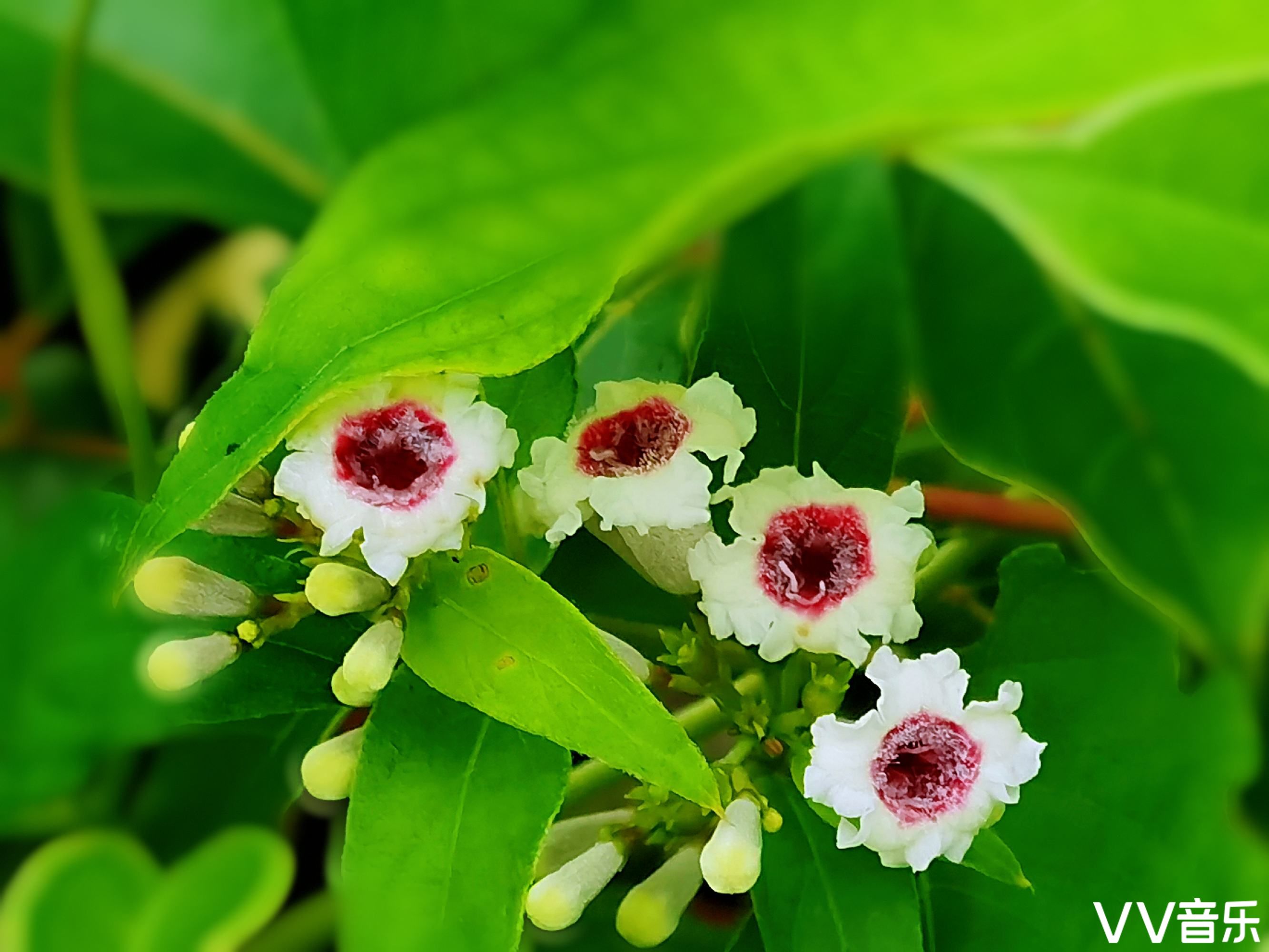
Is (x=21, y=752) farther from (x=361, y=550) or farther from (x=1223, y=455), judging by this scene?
(x=1223, y=455)

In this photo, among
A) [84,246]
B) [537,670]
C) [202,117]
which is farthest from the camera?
[202,117]

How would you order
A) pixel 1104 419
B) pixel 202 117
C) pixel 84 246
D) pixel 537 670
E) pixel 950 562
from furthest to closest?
pixel 202 117 < pixel 84 246 < pixel 1104 419 < pixel 950 562 < pixel 537 670

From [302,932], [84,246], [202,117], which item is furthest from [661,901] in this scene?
[202,117]

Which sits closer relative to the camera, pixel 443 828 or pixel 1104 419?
pixel 443 828

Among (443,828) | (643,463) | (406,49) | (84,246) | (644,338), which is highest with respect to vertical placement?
(406,49)

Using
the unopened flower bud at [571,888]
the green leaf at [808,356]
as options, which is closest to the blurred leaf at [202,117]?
the green leaf at [808,356]

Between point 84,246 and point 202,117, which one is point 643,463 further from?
point 202,117

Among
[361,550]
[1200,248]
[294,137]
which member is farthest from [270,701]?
[294,137]

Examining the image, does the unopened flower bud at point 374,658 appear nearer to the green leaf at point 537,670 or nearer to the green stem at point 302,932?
the green leaf at point 537,670
